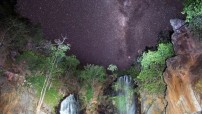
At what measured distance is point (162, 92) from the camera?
35.7 meters

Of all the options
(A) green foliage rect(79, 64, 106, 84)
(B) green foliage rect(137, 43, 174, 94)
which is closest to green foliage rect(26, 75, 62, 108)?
(A) green foliage rect(79, 64, 106, 84)

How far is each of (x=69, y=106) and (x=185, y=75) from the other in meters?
19.0

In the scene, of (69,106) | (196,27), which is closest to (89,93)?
(69,106)

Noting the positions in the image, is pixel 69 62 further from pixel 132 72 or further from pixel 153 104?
pixel 153 104

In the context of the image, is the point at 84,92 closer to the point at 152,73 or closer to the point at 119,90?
the point at 119,90

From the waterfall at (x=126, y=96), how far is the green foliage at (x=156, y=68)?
6923mm

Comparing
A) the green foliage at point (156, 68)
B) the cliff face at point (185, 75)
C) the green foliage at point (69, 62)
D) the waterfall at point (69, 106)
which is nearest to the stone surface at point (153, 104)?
the green foliage at point (156, 68)

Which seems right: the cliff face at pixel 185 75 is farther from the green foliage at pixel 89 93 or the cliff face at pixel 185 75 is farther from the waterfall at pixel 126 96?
the green foliage at pixel 89 93

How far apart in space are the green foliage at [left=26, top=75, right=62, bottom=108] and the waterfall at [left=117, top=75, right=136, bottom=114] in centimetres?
936

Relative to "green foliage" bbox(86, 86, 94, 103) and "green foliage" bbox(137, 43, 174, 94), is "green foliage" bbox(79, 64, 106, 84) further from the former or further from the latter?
"green foliage" bbox(137, 43, 174, 94)

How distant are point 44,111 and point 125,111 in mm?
12237

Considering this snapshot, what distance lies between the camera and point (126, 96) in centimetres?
4372

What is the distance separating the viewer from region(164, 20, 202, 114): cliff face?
85.8 ft

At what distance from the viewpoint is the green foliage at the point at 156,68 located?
3456 cm
